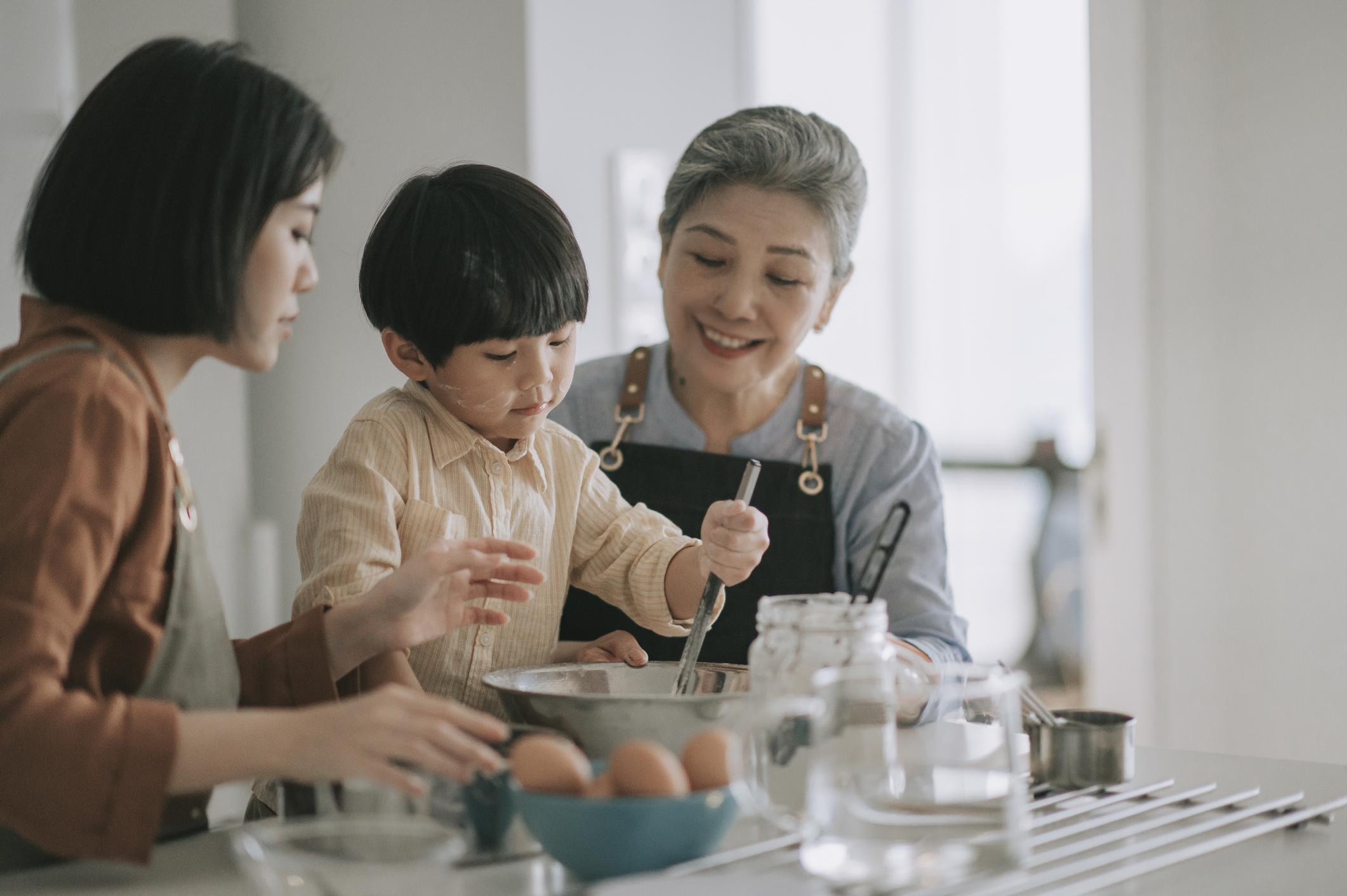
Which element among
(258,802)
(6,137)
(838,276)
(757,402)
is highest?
(6,137)

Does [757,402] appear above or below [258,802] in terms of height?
above

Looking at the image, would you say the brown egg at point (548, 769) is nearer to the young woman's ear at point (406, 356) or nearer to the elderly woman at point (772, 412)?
the young woman's ear at point (406, 356)

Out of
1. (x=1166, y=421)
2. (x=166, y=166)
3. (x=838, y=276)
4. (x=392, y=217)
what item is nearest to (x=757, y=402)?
(x=838, y=276)

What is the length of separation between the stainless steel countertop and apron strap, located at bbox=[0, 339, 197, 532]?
23 cm

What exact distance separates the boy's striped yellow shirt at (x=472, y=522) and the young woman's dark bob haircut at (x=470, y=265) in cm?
9

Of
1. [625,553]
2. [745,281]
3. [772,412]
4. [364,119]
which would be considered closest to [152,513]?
[625,553]

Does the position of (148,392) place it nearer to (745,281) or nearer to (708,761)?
(708,761)

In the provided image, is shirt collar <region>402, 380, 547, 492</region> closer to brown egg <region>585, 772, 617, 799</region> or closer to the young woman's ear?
the young woman's ear

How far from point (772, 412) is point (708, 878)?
0.96 m

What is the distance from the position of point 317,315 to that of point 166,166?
182cm

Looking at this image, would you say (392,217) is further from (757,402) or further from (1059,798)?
(1059,798)

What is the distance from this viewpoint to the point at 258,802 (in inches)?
43.1

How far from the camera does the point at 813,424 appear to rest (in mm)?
1645

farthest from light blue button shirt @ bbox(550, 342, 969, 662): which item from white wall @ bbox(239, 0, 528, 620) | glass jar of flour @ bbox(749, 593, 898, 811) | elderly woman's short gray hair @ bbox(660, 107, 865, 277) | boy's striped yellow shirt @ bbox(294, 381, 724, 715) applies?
white wall @ bbox(239, 0, 528, 620)
